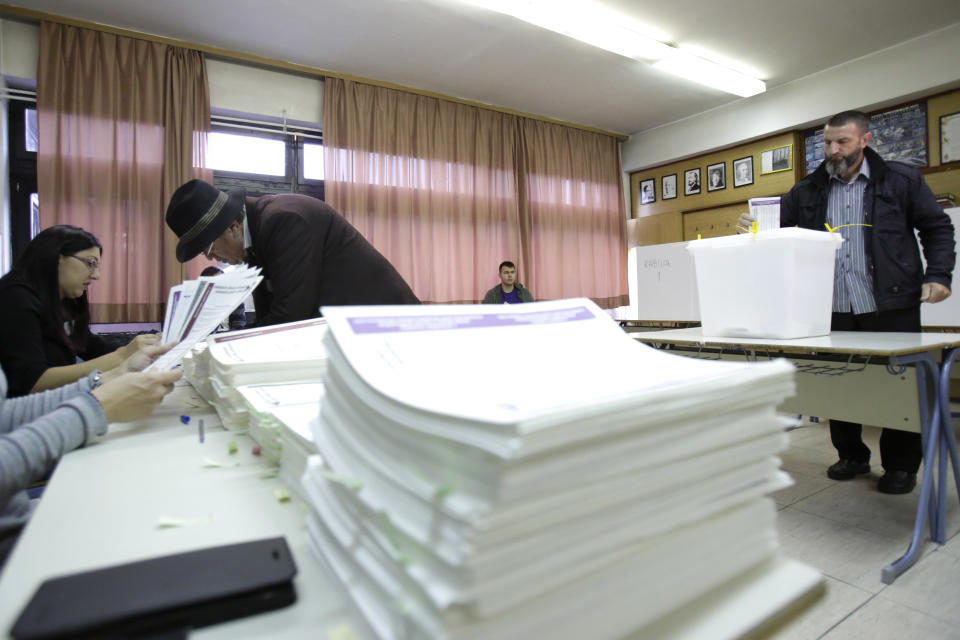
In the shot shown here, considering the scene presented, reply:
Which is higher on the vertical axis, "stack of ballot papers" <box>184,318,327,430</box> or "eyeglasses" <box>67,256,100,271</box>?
"eyeglasses" <box>67,256,100,271</box>

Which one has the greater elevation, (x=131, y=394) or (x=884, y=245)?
(x=884, y=245)

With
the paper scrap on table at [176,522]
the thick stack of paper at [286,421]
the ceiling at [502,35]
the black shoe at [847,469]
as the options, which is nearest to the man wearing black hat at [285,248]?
the thick stack of paper at [286,421]

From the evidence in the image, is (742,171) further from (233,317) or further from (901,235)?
(233,317)

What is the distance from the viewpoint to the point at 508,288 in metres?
4.72

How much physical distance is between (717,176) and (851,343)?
424 centimetres

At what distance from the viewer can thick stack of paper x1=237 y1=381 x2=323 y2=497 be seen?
0.48 meters

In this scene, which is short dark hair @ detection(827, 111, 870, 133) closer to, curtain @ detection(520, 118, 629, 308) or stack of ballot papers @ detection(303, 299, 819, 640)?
stack of ballot papers @ detection(303, 299, 819, 640)

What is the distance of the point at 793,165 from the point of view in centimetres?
453

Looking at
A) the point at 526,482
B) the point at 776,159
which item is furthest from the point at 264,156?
the point at 776,159

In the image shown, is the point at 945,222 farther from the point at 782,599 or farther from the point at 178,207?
the point at 178,207

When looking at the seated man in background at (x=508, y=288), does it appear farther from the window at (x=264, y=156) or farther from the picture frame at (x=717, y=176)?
the picture frame at (x=717, y=176)

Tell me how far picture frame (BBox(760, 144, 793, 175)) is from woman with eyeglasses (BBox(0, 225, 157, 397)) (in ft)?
16.8

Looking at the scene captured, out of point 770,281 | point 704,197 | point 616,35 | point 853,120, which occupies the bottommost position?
point 770,281

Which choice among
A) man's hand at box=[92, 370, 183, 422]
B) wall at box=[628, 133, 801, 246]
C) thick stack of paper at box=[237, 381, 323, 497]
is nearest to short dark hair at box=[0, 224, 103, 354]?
man's hand at box=[92, 370, 183, 422]
